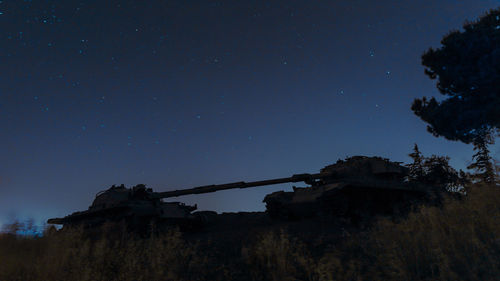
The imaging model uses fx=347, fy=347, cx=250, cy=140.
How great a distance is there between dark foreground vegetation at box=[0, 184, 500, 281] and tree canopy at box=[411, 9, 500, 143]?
1711 centimetres

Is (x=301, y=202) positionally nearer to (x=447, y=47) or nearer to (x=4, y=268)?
(x=4, y=268)

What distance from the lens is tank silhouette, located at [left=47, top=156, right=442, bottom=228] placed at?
1394 centimetres

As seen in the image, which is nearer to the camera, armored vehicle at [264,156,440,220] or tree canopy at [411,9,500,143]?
armored vehicle at [264,156,440,220]

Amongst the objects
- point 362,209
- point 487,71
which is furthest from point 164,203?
point 487,71

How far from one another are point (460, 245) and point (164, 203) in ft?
41.3

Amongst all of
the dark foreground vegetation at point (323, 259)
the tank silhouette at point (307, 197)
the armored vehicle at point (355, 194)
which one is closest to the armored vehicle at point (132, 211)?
the tank silhouette at point (307, 197)

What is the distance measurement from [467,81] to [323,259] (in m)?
22.4

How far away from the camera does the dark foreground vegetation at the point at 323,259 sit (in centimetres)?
521

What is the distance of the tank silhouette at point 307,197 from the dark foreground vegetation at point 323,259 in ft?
20.0

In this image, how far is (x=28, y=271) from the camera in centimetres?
545

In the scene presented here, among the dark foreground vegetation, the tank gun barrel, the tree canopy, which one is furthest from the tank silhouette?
the tree canopy

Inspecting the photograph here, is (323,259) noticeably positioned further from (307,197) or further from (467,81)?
(467,81)

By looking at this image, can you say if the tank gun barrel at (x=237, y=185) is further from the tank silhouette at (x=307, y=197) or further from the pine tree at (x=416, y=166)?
the pine tree at (x=416, y=166)

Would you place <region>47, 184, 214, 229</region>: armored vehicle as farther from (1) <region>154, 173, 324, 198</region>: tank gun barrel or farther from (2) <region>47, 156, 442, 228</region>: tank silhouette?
(1) <region>154, 173, 324, 198</region>: tank gun barrel
